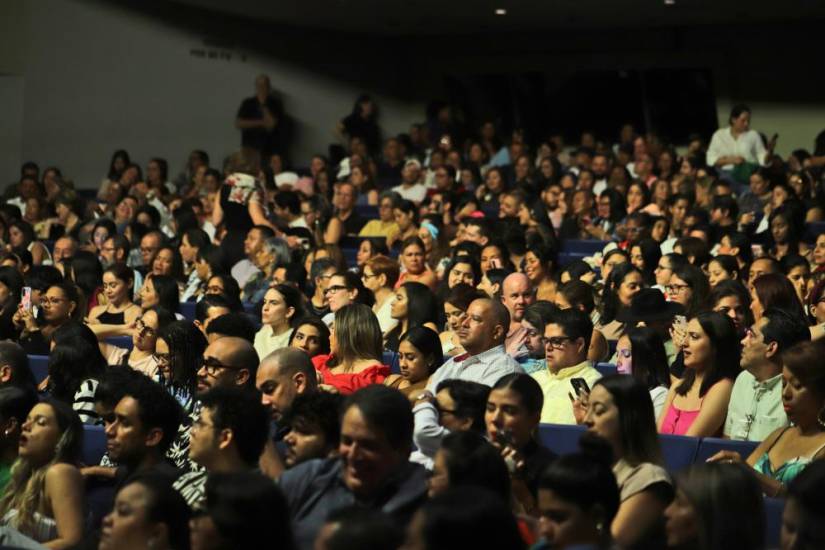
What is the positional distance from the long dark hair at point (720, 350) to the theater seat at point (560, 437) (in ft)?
2.21

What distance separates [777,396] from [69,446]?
2522mm

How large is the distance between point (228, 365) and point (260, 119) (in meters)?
10.4

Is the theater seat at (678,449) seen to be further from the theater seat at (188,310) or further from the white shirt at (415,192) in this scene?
the white shirt at (415,192)


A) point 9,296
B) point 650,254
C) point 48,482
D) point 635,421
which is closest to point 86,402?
point 48,482

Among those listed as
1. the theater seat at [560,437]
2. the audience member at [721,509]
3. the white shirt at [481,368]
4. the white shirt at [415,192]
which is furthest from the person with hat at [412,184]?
the audience member at [721,509]

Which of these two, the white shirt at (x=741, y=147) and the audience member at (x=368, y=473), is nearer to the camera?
the audience member at (x=368, y=473)

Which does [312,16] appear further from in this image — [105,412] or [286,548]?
[286,548]

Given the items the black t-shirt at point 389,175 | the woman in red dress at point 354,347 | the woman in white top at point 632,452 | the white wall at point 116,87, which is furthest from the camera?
the black t-shirt at point 389,175

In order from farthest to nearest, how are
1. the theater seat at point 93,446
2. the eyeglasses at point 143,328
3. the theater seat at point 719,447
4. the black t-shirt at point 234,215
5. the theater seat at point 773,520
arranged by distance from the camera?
the black t-shirt at point 234,215, the eyeglasses at point 143,328, the theater seat at point 93,446, the theater seat at point 719,447, the theater seat at point 773,520

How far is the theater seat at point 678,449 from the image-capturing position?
4.87m

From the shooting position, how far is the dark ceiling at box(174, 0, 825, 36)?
13953mm

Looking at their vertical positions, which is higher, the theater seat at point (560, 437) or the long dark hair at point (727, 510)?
the theater seat at point (560, 437)

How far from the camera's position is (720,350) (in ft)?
17.7

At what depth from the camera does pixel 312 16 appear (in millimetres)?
15008
